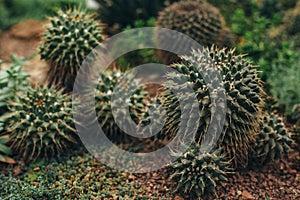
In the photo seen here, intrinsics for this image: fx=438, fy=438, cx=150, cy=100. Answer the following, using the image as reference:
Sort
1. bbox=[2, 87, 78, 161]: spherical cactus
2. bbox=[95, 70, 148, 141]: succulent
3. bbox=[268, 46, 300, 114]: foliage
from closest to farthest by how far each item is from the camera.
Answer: bbox=[2, 87, 78, 161]: spherical cactus
bbox=[95, 70, 148, 141]: succulent
bbox=[268, 46, 300, 114]: foliage

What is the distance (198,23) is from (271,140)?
1817 millimetres

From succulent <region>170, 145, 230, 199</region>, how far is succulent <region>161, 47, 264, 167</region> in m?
0.16

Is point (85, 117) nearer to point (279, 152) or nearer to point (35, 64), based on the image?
point (35, 64)

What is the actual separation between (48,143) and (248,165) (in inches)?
86.1

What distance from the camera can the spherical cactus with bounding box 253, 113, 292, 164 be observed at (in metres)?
4.59

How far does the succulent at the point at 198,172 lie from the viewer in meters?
4.13

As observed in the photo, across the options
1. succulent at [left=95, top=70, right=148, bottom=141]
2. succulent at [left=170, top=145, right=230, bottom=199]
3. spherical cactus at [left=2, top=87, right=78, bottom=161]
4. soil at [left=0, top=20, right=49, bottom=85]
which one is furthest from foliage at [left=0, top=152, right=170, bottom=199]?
soil at [left=0, top=20, right=49, bottom=85]

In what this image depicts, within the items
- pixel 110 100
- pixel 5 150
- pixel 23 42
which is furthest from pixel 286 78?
pixel 23 42

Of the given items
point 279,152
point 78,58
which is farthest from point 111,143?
point 279,152

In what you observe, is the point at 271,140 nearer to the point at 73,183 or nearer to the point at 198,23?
the point at 198,23

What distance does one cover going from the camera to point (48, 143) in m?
4.77

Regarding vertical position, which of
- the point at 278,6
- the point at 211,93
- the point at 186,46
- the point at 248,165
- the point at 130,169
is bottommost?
the point at 130,169

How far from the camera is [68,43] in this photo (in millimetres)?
5137

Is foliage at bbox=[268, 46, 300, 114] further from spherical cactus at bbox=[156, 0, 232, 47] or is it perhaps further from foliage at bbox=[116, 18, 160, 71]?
foliage at bbox=[116, 18, 160, 71]
